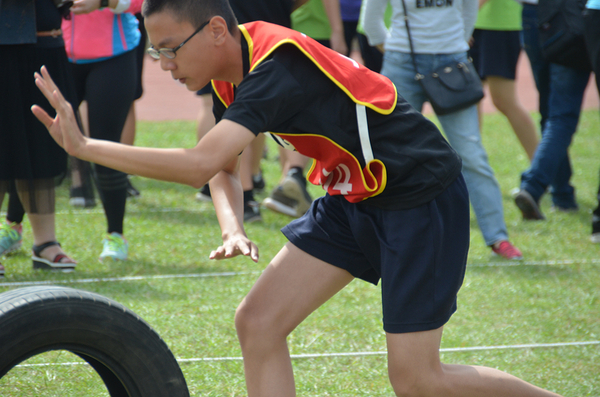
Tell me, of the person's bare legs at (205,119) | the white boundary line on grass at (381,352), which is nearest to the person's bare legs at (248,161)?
the person's bare legs at (205,119)

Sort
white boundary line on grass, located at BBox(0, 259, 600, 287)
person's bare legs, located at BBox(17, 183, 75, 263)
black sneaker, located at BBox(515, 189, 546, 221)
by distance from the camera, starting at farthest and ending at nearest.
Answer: black sneaker, located at BBox(515, 189, 546, 221) < person's bare legs, located at BBox(17, 183, 75, 263) < white boundary line on grass, located at BBox(0, 259, 600, 287)

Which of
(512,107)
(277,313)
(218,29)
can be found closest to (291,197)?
(512,107)

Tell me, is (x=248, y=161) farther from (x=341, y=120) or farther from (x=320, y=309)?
(x=341, y=120)

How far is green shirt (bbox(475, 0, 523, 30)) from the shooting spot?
5.47m

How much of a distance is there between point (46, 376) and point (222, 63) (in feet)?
4.90

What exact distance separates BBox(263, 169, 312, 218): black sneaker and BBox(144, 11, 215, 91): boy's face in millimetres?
3131

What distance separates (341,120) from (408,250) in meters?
0.44

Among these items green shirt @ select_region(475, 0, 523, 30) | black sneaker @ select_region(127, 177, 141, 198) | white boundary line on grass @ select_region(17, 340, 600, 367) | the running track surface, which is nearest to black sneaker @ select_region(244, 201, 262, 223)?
black sneaker @ select_region(127, 177, 141, 198)

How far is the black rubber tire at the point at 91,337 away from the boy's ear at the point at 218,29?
2.67 feet

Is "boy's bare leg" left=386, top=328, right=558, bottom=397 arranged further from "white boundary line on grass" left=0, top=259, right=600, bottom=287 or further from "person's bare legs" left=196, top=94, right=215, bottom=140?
"person's bare legs" left=196, top=94, right=215, bottom=140

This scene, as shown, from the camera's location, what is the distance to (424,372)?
6.66 ft

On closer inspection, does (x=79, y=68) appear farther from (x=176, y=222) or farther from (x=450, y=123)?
(x=450, y=123)

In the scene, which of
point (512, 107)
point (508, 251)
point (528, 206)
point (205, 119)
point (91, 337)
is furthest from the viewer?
point (512, 107)

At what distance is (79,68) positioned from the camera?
4133 mm
